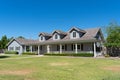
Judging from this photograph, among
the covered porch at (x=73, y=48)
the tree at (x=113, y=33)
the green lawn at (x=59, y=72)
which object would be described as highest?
the tree at (x=113, y=33)

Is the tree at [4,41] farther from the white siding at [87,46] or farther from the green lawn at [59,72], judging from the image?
the green lawn at [59,72]

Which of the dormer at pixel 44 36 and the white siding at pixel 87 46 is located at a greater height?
the dormer at pixel 44 36

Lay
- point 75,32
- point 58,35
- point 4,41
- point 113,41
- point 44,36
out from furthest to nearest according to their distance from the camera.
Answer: point 4,41 → point 44,36 → point 58,35 → point 75,32 → point 113,41

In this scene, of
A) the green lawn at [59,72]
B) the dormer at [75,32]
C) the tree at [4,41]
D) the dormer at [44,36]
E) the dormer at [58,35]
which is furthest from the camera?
the tree at [4,41]

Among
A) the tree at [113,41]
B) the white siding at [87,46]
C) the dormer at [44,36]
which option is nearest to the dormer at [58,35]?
the dormer at [44,36]

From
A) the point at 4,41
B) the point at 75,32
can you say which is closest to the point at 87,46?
the point at 75,32

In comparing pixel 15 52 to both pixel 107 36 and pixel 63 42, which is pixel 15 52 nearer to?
pixel 63 42

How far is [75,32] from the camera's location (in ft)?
129

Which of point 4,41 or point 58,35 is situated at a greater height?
point 4,41

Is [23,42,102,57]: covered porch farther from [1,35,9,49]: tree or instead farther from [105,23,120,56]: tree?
[1,35,9,49]: tree

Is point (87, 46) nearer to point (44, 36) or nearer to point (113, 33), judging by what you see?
point (113, 33)

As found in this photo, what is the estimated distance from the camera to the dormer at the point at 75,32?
38.6 m

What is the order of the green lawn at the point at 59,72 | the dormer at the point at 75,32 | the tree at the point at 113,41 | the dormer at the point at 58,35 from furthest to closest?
the dormer at the point at 58,35, the dormer at the point at 75,32, the tree at the point at 113,41, the green lawn at the point at 59,72

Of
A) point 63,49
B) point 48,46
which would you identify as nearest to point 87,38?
point 63,49
